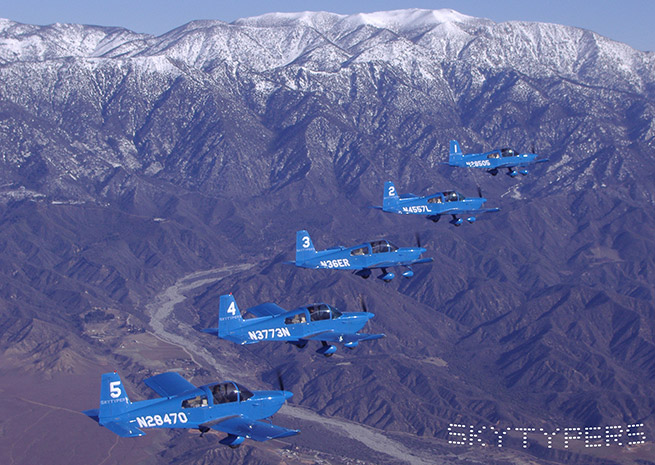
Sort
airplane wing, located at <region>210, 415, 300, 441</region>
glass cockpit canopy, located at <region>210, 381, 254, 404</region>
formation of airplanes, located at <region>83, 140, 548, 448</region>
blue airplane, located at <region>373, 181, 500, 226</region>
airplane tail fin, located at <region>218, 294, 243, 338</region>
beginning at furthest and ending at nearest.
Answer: blue airplane, located at <region>373, 181, 500, 226</region> < airplane tail fin, located at <region>218, 294, 243, 338</region> < glass cockpit canopy, located at <region>210, 381, 254, 404</region> < formation of airplanes, located at <region>83, 140, 548, 448</region> < airplane wing, located at <region>210, 415, 300, 441</region>

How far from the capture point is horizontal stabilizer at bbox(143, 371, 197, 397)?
10144cm

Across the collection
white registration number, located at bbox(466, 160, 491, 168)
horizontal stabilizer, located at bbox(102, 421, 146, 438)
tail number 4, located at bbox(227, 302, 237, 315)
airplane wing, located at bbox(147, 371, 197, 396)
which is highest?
white registration number, located at bbox(466, 160, 491, 168)

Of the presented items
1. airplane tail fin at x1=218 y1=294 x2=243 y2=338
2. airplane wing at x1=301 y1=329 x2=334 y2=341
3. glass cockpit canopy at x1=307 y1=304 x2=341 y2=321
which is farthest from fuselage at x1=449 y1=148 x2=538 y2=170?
airplane tail fin at x1=218 y1=294 x2=243 y2=338

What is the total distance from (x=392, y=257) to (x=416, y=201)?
19.6 m

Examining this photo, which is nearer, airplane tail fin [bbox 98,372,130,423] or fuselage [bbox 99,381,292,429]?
airplane tail fin [bbox 98,372,130,423]

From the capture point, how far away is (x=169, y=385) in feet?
341

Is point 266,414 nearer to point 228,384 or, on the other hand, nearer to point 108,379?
point 228,384

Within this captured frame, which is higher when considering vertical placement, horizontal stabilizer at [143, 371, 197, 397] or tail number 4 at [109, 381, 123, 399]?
tail number 4 at [109, 381, 123, 399]

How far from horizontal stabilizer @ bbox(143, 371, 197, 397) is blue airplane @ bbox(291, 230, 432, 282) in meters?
30.9

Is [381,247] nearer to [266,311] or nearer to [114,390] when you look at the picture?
[266,311]

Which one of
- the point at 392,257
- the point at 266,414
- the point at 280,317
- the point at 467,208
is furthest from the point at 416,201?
the point at 266,414

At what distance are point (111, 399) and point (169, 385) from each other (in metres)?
8.61

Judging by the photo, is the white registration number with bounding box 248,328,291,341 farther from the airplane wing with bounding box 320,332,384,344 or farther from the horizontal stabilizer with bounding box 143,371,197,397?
the horizontal stabilizer with bounding box 143,371,197,397

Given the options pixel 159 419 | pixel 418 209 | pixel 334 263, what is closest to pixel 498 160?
pixel 418 209
